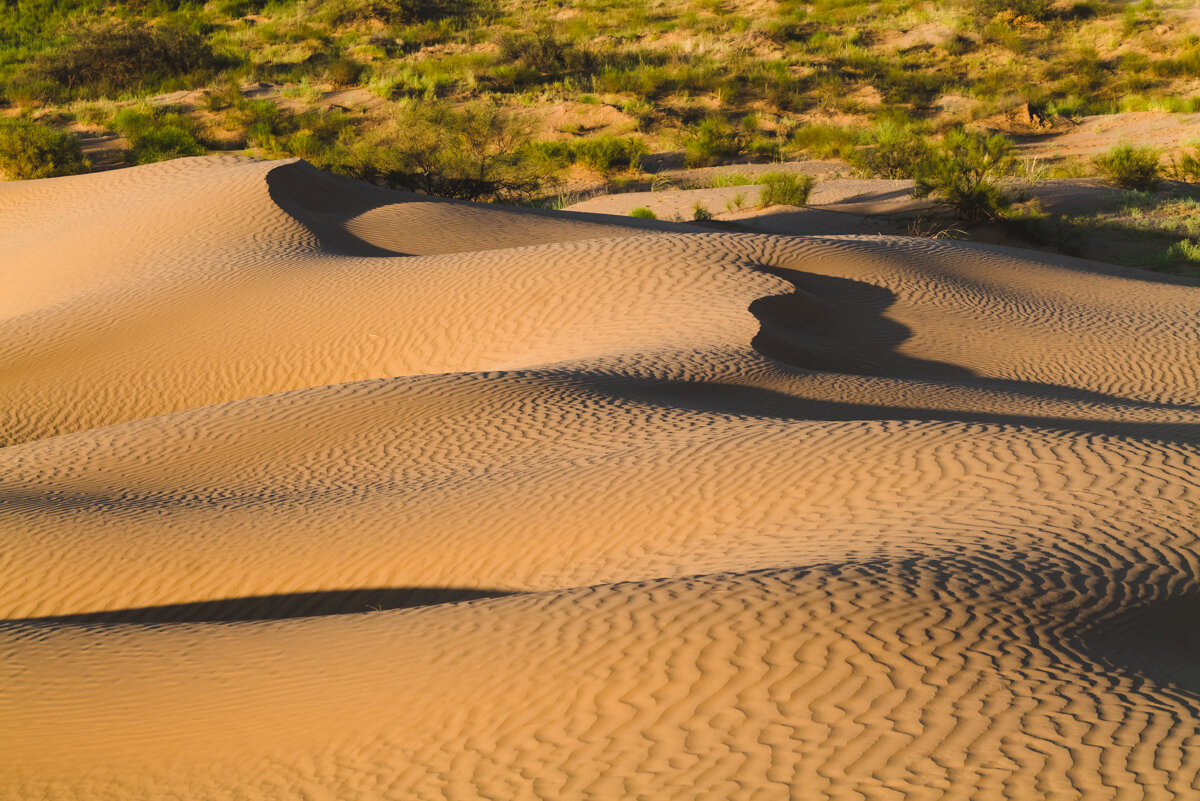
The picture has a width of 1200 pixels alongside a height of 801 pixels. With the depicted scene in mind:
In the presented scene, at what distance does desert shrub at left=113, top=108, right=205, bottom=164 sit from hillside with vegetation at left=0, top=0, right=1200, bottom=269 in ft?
0.25

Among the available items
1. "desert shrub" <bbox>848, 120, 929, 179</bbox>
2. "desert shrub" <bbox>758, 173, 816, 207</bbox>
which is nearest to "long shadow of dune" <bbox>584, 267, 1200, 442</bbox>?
"desert shrub" <bbox>758, 173, 816, 207</bbox>

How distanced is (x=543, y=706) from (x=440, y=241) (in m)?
10.1

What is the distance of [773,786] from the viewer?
9.40 feet

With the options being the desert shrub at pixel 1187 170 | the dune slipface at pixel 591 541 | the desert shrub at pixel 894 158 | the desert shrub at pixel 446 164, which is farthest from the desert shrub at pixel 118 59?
the desert shrub at pixel 1187 170

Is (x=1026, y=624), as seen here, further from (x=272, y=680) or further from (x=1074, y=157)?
(x=1074, y=157)

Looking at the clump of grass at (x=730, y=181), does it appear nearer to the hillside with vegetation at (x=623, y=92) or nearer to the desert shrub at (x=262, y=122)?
the hillside with vegetation at (x=623, y=92)

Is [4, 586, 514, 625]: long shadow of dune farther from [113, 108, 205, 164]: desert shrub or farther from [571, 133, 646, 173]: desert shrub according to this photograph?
[113, 108, 205, 164]: desert shrub

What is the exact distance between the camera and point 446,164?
20141 millimetres

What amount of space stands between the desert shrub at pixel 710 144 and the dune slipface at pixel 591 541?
52.3 feet

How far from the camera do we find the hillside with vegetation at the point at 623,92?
2172 cm

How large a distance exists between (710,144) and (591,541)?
2275cm

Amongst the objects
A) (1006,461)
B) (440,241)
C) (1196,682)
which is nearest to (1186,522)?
(1006,461)

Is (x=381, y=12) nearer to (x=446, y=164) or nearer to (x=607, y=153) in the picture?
(x=607, y=153)

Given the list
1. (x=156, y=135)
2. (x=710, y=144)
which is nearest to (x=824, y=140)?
(x=710, y=144)
